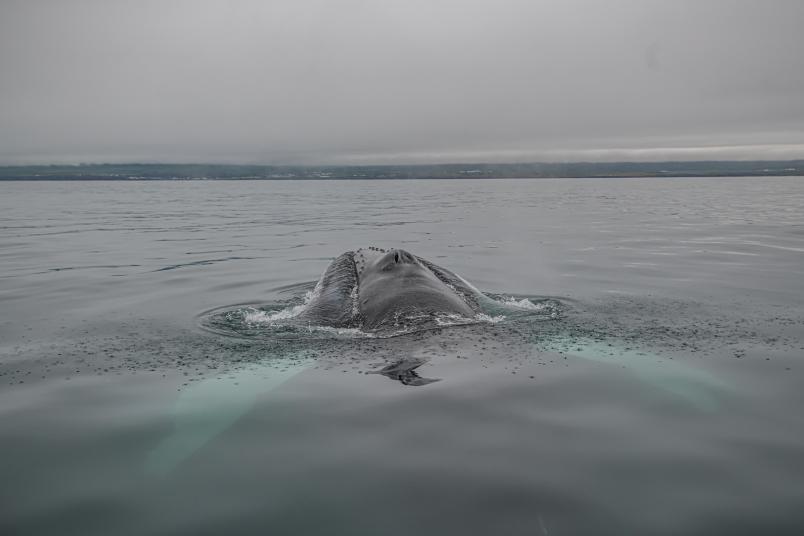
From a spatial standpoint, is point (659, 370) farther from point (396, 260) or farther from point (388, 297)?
point (396, 260)

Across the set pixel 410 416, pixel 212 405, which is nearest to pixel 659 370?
pixel 410 416

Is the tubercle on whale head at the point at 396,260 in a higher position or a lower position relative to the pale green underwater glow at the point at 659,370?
higher

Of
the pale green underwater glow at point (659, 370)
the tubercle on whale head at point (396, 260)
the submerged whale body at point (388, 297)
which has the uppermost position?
the tubercle on whale head at point (396, 260)

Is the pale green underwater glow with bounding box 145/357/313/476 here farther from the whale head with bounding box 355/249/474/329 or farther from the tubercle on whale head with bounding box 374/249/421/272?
the tubercle on whale head with bounding box 374/249/421/272

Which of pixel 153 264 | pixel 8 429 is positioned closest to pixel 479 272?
pixel 153 264

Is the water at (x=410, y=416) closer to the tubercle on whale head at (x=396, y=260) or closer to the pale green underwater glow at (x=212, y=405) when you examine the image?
the pale green underwater glow at (x=212, y=405)

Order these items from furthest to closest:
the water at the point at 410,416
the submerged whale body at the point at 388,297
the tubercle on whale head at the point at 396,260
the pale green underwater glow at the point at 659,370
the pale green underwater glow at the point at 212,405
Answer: the tubercle on whale head at the point at 396,260, the submerged whale body at the point at 388,297, the pale green underwater glow at the point at 659,370, the pale green underwater glow at the point at 212,405, the water at the point at 410,416

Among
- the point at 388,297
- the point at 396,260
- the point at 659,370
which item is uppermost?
the point at 396,260

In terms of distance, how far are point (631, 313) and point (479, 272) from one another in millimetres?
7320

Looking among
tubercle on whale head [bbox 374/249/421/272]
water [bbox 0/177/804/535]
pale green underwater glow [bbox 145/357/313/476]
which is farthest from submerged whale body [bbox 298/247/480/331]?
pale green underwater glow [bbox 145/357/313/476]

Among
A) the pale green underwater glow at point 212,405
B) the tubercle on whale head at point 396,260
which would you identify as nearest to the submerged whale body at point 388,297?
the tubercle on whale head at point 396,260

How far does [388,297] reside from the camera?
10680 millimetres

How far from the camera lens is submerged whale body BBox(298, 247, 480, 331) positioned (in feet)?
33.6

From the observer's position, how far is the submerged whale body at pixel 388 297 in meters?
10.2
